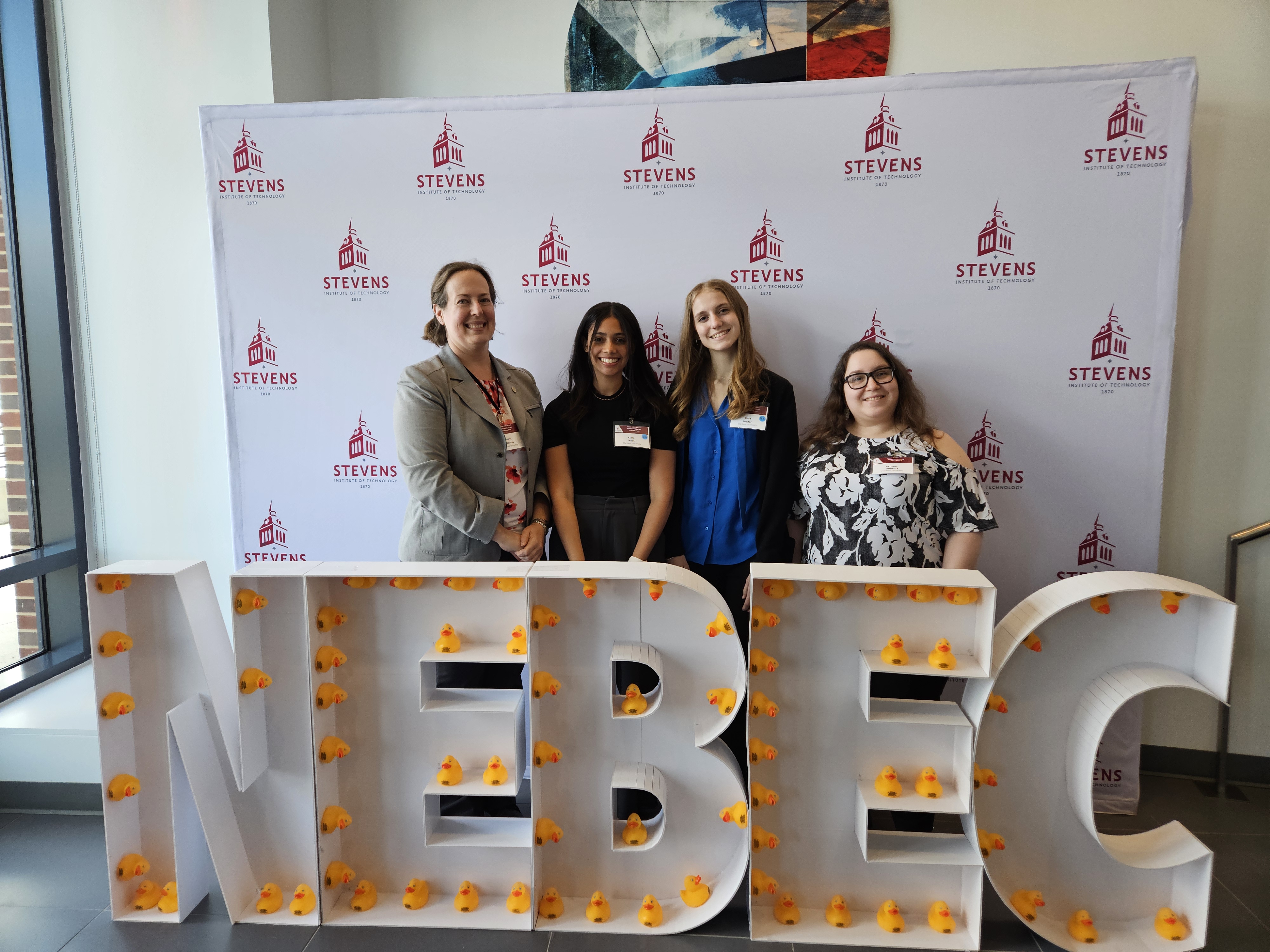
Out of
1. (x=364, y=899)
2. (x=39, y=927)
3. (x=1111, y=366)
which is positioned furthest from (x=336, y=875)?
(x=1111, y=366)

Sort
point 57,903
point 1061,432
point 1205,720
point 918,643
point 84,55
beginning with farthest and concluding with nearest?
1. point 84,55
2. point 1205,720
3. point 1061,432
4. point 57,903
5. point 918,643

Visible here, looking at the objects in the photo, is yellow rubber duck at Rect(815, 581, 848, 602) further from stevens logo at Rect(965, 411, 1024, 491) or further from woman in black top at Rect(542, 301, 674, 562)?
stevens logo at Rect(965, 411, 1024, 491)

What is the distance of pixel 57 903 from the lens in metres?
2.04

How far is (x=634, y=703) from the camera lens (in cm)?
188

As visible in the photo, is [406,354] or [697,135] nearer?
[697,135]

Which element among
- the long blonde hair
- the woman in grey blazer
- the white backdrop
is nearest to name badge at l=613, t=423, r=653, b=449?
the long blonde hair

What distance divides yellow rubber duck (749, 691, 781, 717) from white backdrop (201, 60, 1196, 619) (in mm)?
1151

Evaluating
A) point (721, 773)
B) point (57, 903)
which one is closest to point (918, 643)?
point (721, 773)

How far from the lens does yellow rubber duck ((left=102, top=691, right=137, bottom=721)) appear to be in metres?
1.92

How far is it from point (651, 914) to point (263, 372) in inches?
90.8

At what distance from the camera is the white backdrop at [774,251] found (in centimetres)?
242

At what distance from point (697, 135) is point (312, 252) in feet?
4.85

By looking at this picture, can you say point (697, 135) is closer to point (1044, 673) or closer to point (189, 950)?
point (1044, 673)

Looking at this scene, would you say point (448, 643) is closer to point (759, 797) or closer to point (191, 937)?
point (759, 797)
